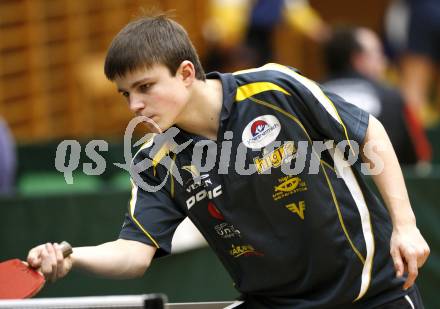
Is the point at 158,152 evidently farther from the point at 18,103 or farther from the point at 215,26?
the point at 215,26

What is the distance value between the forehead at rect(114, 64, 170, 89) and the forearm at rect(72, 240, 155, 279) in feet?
1.66

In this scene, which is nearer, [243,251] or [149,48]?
[149,48]

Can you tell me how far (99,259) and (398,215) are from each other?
93 cm

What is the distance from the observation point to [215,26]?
10484 mm

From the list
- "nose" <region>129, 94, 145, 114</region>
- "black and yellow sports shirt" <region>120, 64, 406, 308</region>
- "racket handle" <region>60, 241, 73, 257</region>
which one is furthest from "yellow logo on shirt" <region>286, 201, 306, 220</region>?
"racket handle" <region>60, 241, 73, 257</region>

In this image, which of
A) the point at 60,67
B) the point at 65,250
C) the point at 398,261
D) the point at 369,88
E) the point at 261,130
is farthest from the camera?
the point at 60,67

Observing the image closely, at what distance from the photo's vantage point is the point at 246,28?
1001cm

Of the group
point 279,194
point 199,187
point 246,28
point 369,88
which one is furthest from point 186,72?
point 246,28

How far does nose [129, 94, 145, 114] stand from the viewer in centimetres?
302

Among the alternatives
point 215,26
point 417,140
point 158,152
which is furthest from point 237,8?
point 158,152

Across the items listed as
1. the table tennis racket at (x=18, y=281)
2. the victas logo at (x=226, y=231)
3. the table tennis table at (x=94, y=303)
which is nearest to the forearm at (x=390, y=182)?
the victas logo at (x=226, y=231)

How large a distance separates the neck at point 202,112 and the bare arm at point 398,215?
494 millimetres

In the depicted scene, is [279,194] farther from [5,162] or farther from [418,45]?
[418,45]

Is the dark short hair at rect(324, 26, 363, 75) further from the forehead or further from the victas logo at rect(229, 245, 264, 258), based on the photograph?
the forehead
